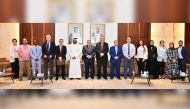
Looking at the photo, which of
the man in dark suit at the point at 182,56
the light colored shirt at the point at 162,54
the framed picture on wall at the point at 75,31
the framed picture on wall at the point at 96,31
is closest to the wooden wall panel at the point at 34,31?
the framed picture on wall at the point at 75,31

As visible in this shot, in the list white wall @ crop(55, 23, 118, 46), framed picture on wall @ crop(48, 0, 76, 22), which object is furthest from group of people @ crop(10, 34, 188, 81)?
framed picture on wall @ crop(48, 0, 76, 22)

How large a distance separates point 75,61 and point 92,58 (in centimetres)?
46

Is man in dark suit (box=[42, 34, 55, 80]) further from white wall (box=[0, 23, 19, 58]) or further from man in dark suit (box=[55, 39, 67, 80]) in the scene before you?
white wall (box=[0, 23, 19, 58])

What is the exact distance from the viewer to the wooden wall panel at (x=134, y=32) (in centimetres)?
1033

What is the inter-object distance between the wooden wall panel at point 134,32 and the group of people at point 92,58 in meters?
1.95

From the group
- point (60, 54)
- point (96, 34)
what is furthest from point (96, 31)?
point (60, 54)

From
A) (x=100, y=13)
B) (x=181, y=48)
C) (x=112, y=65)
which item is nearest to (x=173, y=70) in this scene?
(x=181, y=48)

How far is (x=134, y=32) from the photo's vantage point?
10.5m

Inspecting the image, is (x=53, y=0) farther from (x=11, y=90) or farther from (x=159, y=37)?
(x=159, y=37)

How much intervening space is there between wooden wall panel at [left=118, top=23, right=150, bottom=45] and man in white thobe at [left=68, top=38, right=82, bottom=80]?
103 inches

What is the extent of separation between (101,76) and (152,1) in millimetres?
7367

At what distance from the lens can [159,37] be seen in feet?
33.7

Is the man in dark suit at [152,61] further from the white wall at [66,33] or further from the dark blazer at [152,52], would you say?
the white wall at [66,33]

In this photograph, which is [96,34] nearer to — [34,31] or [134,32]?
[134,32]
